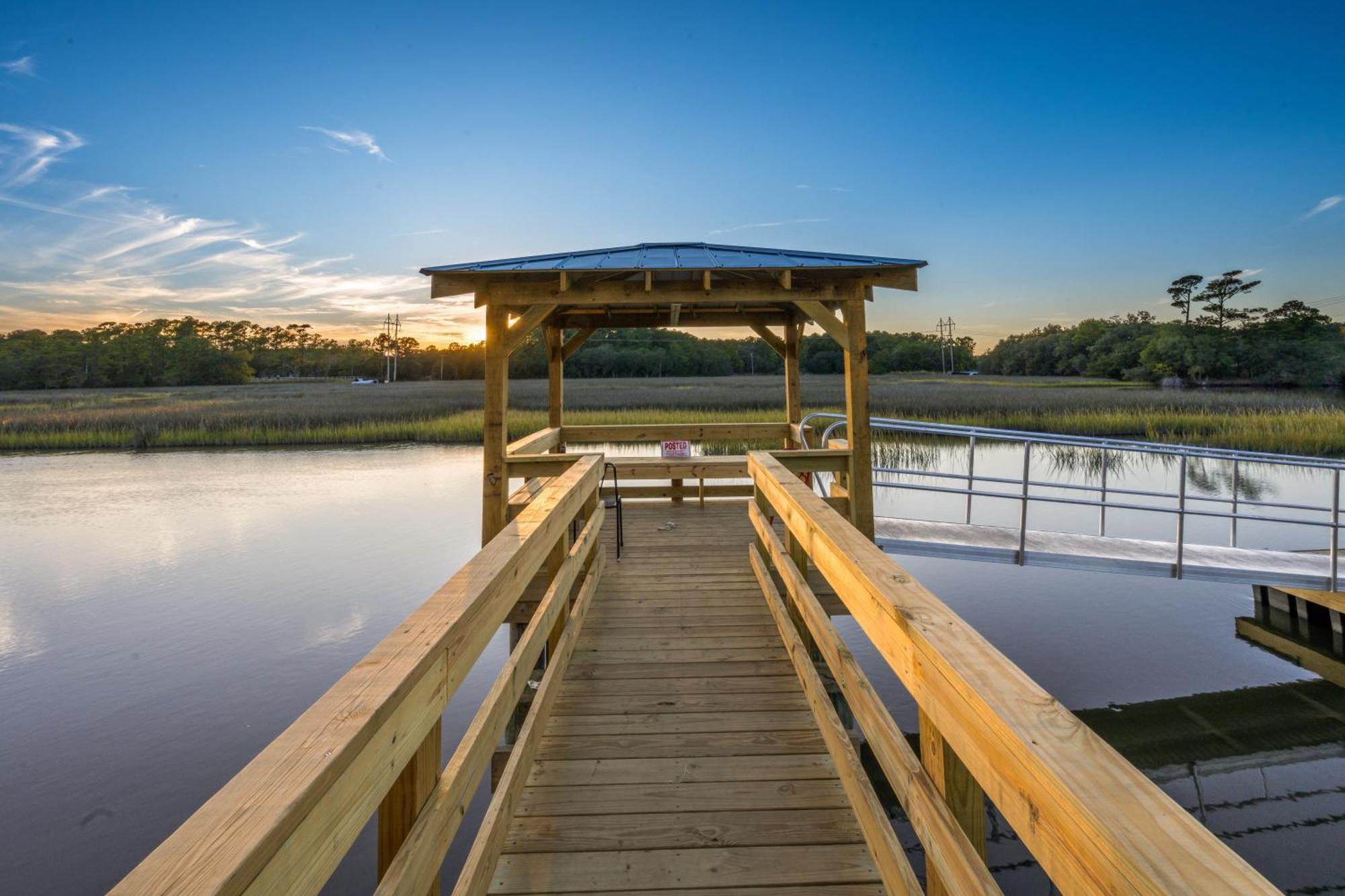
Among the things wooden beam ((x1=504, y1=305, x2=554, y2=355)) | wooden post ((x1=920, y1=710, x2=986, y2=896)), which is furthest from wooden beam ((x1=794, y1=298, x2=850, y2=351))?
wooden post ((x1=920, y1=710, x2=986, y2=896))

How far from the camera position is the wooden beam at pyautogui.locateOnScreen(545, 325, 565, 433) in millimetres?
8891

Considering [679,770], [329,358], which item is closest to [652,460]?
[679,770]

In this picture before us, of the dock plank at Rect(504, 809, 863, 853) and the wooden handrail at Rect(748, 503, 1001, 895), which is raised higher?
the wooden handrail at Rect(748, 503, 1001, 895)

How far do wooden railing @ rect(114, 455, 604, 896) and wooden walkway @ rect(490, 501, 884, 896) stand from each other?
0.74ft

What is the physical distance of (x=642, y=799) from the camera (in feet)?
7.82

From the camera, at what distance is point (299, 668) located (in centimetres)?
666

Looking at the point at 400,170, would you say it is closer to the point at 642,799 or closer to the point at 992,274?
the point at 642,799

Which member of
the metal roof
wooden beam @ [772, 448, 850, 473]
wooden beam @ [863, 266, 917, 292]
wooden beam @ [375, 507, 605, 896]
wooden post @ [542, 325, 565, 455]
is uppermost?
the metal roof

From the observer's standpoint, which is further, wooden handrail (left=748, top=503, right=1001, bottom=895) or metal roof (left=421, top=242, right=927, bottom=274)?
metal roof (left=421, top=242, right=927, bottom=274)

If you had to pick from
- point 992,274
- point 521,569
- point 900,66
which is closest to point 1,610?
point 521,569

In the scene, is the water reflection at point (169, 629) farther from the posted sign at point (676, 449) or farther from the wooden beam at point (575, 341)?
the wooden beam at point (575, 341)

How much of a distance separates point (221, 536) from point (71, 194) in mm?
20670

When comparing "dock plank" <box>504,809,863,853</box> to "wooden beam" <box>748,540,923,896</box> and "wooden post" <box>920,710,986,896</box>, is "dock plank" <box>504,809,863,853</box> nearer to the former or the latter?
"wooden beam" <box>748,540,923,896</box>

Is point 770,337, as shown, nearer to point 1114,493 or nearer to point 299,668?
point 299,668
